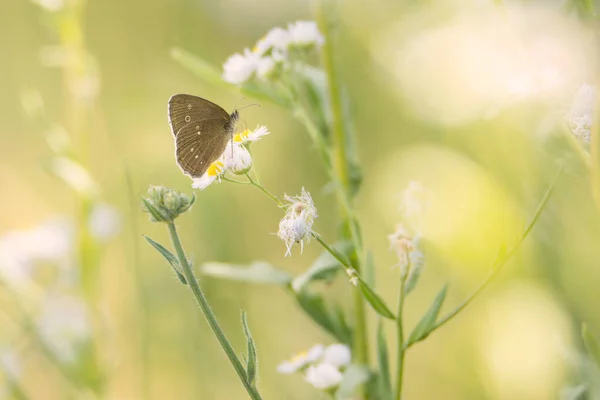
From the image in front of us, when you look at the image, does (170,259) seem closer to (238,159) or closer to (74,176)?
(238,159)

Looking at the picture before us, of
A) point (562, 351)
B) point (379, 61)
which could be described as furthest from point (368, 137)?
point (562, 351)

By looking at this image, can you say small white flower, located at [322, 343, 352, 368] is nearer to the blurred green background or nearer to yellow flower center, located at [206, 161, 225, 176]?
the blurred green background

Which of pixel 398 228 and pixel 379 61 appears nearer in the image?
pixel 398 228

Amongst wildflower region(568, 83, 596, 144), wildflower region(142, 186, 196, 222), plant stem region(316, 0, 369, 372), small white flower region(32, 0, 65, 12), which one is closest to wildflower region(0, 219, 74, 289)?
small white flower region(32, 0, 65, 12)

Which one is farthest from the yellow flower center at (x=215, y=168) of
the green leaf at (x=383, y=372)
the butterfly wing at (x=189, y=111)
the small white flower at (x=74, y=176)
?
the small white flower at (x=74, y=176)

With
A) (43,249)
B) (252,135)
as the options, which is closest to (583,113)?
(252,135)

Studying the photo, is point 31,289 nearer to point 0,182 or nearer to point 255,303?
point 255,303

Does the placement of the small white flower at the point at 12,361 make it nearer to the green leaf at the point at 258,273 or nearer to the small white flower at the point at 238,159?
the green leaf at the point at 258,273
